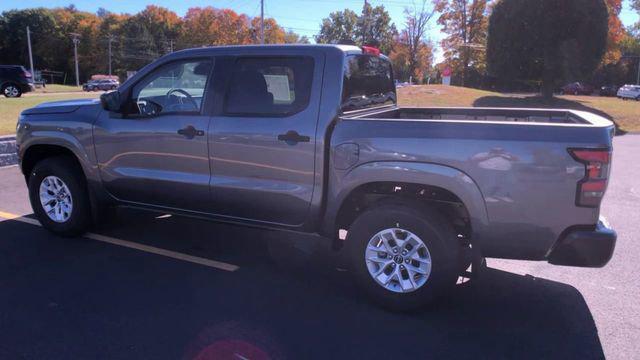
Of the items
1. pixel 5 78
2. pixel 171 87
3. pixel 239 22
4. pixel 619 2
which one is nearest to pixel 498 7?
pixel 619 2

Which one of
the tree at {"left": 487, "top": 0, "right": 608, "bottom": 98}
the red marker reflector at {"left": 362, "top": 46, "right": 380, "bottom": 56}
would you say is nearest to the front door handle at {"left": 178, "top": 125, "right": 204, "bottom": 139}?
the red marker reflector at {"left": 362, "top": 46, "right": 380, "bottom": 56}

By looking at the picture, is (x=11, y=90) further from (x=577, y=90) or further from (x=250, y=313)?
(x=577, y=90)

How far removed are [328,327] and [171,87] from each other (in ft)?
8.95

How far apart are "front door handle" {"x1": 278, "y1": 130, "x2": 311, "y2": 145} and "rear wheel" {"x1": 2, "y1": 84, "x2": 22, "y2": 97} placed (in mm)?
31457

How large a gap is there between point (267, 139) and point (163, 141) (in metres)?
1.10

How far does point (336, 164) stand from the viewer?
13.2 feet

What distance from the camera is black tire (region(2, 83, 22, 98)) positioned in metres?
29.8

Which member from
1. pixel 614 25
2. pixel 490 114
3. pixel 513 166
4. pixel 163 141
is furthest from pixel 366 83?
pixel 614 25

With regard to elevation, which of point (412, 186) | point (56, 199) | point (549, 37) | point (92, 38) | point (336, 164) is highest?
point (92, 38)

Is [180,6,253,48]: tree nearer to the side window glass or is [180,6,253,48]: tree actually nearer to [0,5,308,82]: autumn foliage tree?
[0,5,308,82]: autumn foliage tree

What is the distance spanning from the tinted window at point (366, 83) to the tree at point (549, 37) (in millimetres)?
18799

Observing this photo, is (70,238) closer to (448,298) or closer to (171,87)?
(171,87)

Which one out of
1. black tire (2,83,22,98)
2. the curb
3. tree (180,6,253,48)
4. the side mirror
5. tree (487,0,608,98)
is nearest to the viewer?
the side mirror

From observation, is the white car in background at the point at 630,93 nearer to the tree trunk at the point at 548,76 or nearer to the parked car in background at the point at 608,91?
the parked car in background at the point at 608,91
